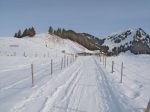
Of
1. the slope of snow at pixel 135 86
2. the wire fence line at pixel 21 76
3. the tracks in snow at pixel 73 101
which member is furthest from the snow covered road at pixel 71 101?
the wire fence line at pixel 21 76

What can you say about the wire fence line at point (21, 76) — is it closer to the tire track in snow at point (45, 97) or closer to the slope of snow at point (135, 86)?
the tire track in snow at point (45, 97)

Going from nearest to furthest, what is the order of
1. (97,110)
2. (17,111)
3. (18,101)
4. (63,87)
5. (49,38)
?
(17,111)
(97,110)
(18,101)
(63,87)
(49,38)

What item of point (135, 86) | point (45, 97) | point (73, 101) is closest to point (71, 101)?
point (73, 101)

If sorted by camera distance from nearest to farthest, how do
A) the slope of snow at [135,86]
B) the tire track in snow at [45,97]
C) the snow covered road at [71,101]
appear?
the tire track in snow at [45,97]
the snow covered road at [71,101]
the slope of snow at [135,86]

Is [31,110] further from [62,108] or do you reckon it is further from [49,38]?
[49,38]

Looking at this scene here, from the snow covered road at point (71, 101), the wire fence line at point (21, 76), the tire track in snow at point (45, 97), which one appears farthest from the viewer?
the wire fence line at point (21, 76)

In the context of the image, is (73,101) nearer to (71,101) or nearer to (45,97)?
(71,101)

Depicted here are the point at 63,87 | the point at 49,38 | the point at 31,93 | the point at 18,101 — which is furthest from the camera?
the point at 49,38

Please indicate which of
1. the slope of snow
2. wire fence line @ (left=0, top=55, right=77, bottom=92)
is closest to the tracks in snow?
the slope of snow

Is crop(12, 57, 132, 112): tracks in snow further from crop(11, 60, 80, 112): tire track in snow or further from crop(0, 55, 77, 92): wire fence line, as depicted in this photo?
crop(0, 55, 77, 92): wire fence line

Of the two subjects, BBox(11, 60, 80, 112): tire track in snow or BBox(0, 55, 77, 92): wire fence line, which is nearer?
BBox(11, 60, 80, 112): tire track in snow

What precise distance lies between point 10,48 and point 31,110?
330 feet

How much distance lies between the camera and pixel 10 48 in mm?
108875

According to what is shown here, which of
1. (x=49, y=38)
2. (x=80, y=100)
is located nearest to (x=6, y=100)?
(x=80, y=100)
